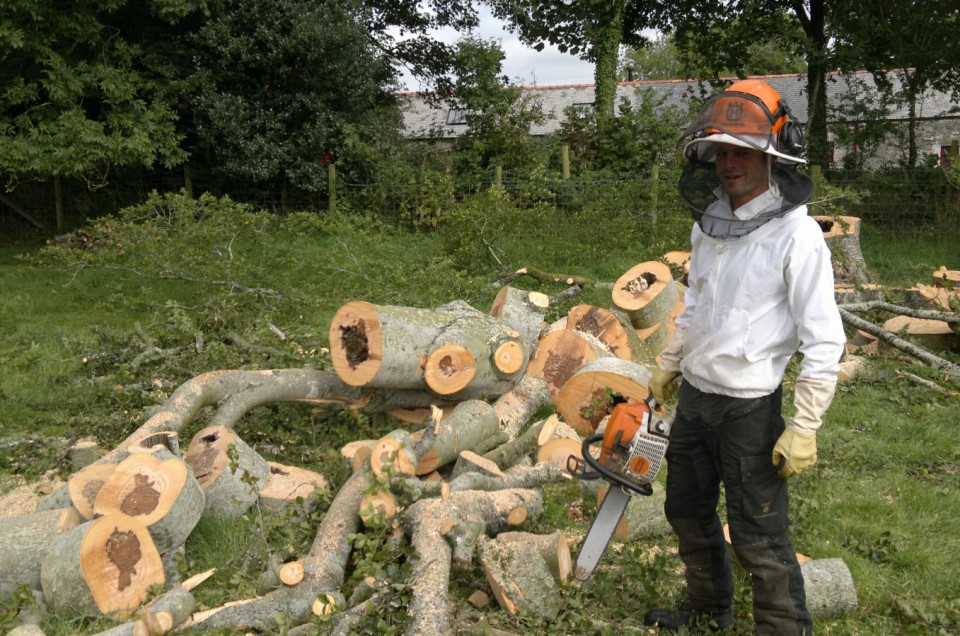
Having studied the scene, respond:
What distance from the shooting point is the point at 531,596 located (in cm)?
305

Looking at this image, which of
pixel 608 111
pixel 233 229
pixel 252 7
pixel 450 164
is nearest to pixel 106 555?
pixel 233 229

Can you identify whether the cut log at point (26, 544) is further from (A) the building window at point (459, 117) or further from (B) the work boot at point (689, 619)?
(A) the building window at point (459, 117)

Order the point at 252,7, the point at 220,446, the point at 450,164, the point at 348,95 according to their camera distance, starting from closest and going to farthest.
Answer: the point at 220,446 < the point at 252,7 < the point at 348,95 < the point at 450,164

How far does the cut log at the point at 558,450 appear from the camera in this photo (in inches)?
172

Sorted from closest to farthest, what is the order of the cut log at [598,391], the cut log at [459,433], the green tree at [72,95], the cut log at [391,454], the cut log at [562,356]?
the cut log at [391,454] < the cut log at [459,433] < the cut log at [598,391] < the cut log at [562,356] < the green tree at [72,95]

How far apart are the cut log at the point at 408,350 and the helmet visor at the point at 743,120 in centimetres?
250

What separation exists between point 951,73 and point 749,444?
48.2 ft

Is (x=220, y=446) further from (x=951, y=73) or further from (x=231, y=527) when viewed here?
(x=951, y=73)

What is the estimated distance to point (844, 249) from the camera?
27.6 feet

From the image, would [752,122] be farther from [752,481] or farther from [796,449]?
[752,481]

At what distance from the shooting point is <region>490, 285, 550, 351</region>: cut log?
19.4 feet

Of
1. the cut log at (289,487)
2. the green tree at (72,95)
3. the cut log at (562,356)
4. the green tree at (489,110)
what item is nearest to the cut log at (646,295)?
the cut log at (562,356)

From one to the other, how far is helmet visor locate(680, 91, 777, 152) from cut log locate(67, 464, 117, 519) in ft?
10.1

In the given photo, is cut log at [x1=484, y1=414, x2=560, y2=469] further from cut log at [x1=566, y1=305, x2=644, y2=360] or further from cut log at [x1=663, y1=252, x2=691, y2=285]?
cut log at [x1=663, y1=252, x2=691, y2=285]
